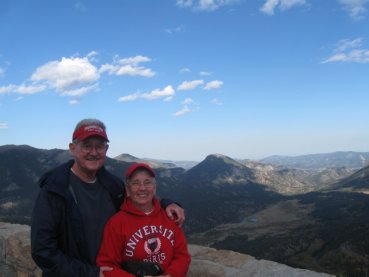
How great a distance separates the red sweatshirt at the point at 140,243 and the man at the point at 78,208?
5.9 inches

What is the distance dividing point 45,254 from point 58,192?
68 centimetres

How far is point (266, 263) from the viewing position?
659 cm

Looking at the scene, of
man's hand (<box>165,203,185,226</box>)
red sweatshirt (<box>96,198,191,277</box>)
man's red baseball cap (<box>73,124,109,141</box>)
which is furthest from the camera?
man's hand (<box>165,203,185,226</box>)

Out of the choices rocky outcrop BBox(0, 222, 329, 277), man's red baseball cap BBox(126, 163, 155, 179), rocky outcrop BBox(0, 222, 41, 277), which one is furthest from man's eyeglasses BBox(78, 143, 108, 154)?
rocky outcrop BBox(0, 222, 41, 277)

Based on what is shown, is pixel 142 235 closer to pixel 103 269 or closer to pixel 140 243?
pixel 140 243

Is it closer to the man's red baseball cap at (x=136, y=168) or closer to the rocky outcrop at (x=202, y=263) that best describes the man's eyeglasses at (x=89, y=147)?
the man's red baseball cap at (x=136, y=168)

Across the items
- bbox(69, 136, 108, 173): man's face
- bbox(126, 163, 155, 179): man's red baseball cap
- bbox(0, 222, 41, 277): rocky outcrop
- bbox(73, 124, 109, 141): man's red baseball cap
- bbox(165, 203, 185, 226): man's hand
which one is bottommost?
bbox(0, 222, 41, 277): rocky outcrop

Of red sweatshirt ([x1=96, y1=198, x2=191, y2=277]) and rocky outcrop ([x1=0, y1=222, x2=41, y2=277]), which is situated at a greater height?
red sweatshirt ([x1=96, y1=198, x2=191, y2=277])

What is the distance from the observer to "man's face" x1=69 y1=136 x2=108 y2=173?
16.1 feet

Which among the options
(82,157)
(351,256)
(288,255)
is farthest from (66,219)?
(288,255)

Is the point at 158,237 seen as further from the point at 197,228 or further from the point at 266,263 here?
the point at 197,228

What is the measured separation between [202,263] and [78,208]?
3.03 m

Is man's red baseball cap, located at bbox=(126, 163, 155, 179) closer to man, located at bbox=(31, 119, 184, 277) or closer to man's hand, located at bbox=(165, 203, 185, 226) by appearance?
man, located at bbox=(31, 119, 184, 277)

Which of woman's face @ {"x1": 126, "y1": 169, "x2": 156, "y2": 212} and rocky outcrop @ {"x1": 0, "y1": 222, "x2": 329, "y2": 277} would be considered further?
rocky outcrop @ {"x1": 0, "y1": 222, "x2": 329, "y2": 277}
